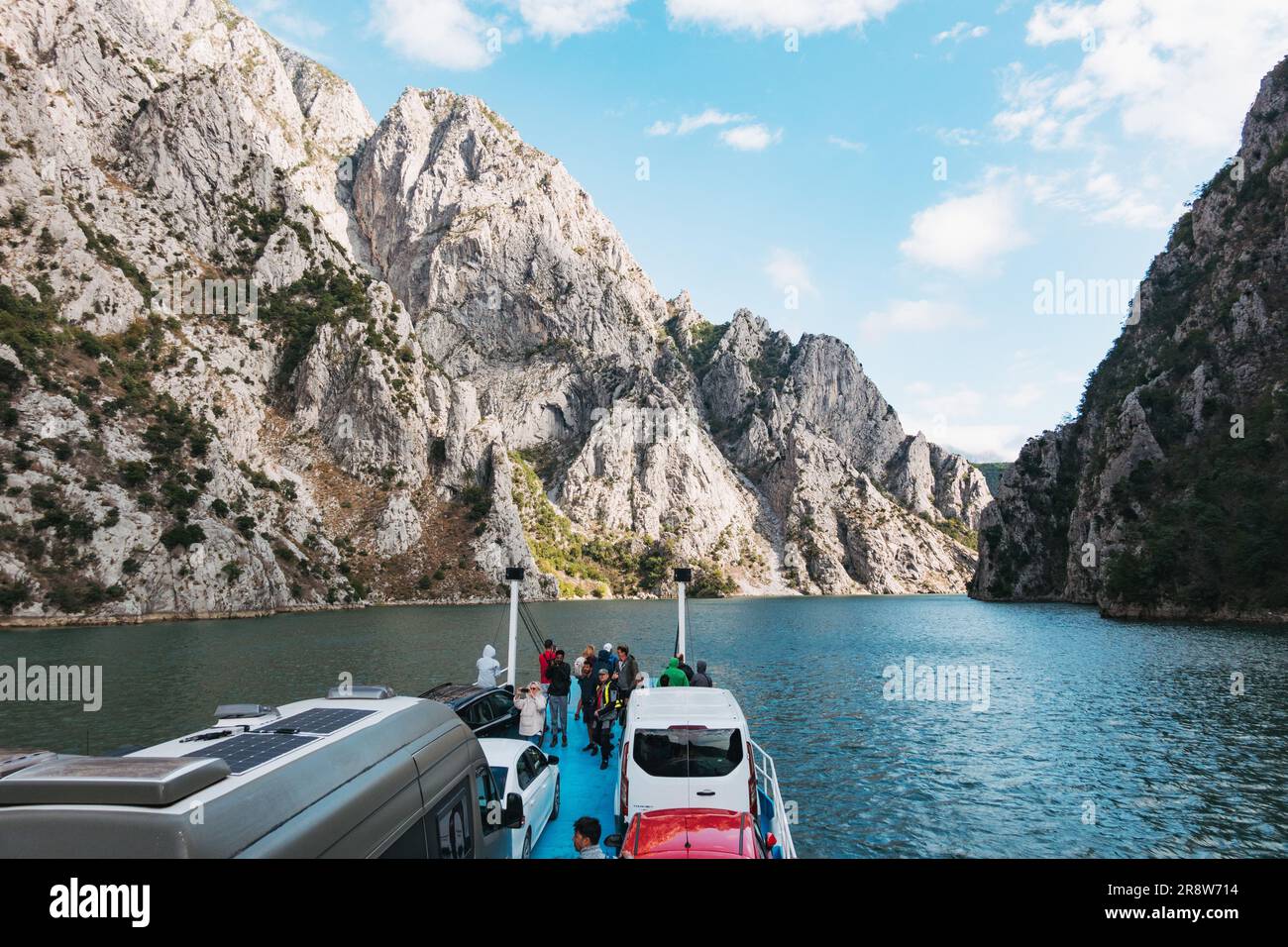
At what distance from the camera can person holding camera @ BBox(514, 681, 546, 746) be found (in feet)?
54.4

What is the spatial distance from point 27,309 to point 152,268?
1124 inches

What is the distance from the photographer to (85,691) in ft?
115

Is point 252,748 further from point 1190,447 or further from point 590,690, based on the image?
point 1190,447

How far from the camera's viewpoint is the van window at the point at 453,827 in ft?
19.6

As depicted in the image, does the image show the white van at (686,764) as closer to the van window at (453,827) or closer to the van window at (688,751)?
the van window at (688,751)

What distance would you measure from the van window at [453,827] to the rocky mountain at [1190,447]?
8785 cm

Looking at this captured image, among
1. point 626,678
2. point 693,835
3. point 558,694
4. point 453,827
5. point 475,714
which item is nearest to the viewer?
point 453,827

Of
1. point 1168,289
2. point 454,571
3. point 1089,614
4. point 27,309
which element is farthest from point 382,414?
point 1168,289

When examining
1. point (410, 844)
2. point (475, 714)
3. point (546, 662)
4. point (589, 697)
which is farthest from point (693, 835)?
point (589, 697)

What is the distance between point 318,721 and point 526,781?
692cm

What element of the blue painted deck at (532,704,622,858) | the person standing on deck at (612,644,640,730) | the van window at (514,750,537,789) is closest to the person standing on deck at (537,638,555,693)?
the blue painted deck at (532,704,622,858)

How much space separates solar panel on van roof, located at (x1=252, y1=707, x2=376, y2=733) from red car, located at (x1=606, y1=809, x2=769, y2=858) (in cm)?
433

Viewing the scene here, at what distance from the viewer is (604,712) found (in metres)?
17.9
